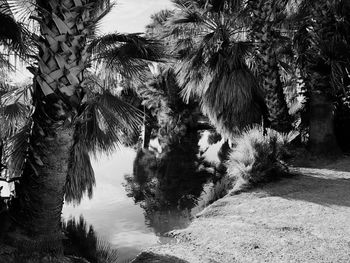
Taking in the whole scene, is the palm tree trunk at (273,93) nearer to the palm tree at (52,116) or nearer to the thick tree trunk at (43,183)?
the palm tree at (52,116)

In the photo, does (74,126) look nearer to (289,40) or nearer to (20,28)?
(20,28)

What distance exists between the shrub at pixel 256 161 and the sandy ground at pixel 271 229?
416 mm

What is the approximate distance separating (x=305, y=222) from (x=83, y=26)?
413 cm

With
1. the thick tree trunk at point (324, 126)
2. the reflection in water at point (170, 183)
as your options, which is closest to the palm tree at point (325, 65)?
the thick tree trunk at point (324, 126)

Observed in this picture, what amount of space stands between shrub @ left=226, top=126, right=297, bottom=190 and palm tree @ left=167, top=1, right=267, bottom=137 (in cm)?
190

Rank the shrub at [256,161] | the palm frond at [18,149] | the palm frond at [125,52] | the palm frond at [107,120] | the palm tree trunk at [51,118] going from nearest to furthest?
the palm tree trunk at [51,118] < the palm frond at [18,149] < the palm frond at [107,120] < the palm frond at [125,52] < the shrub at [256,161]

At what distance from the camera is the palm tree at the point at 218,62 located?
10703 millimetres

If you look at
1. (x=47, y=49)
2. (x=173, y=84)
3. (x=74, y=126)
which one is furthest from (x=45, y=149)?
(x=173, y=84)

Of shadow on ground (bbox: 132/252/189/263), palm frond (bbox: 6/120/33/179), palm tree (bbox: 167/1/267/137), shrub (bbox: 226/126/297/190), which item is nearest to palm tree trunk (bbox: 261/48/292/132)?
palm tree (bbox: 167/1/267/137)

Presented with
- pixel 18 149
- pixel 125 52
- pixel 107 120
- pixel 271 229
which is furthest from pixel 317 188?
pixel 18 149

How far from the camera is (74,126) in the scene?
4.75m

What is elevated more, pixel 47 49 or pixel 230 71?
pixel 230 71

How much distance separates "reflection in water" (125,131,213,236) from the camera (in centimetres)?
923

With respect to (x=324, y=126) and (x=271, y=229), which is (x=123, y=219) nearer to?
(x=271, y=229)
